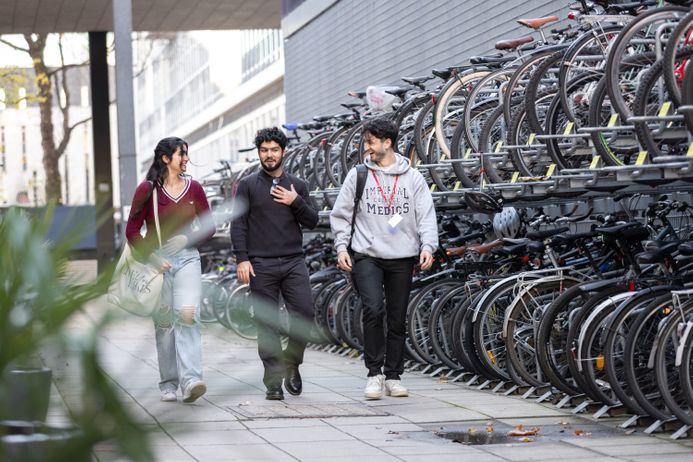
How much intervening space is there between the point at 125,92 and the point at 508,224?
659 cm

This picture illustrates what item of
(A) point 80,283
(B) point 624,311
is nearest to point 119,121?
(B) point 624,311

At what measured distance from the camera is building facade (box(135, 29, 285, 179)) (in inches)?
1747

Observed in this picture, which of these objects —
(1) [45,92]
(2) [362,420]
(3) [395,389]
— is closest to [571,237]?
(3) [395,389]

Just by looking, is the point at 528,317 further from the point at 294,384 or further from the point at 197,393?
the point at 197,393

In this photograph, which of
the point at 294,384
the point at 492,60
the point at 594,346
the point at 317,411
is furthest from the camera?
the point at 492,60

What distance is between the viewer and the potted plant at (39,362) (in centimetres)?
114

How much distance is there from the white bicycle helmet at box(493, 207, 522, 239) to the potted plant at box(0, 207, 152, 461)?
9.07 meters

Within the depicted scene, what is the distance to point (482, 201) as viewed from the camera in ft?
29.7

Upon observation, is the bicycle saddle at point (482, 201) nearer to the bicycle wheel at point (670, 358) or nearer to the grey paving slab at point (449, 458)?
the bicycle wheel at point (670, 358)

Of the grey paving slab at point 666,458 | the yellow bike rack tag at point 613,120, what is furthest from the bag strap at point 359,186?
the grey paving slab at point 666,458

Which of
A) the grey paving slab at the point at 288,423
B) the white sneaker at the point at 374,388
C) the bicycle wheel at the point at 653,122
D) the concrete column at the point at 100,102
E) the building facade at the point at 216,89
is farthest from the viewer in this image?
the building facade at the point at 216,89

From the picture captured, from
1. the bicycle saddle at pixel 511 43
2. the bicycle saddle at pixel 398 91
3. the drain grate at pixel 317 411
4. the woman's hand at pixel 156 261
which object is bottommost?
the drain grate at pixel 317 411

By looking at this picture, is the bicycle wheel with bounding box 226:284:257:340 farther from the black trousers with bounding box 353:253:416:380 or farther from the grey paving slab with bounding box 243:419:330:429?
the black trousers with bounding box 353:253:416:380

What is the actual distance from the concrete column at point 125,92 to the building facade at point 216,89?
17718 mm
